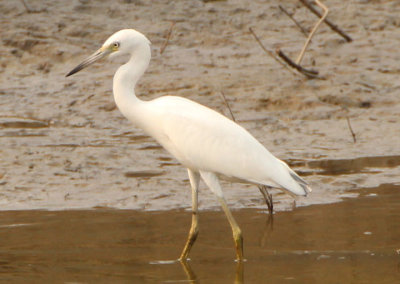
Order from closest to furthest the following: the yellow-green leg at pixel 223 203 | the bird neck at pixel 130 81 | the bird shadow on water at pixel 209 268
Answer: the bird shadow on water at pixel 209 268 < the yellow-green leg at pixel 223 203 < the bird neck at pixel 130 81

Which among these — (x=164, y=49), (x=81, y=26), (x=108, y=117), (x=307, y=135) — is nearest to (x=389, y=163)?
(x=307, y=135)

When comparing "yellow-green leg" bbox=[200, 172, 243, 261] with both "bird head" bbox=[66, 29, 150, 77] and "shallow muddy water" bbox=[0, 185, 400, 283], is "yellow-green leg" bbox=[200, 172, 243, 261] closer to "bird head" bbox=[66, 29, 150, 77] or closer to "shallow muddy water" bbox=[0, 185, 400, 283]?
"shallow muddy water" bbox=[0, 185, 400, 283]

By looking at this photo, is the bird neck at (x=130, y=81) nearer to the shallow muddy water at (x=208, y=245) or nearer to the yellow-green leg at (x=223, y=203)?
the yellow-green leg at (x=223, y=203)

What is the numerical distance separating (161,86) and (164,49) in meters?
1.20

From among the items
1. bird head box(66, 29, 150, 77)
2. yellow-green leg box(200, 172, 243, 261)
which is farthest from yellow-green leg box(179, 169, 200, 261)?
bird head box(66, 29, 150, 77)

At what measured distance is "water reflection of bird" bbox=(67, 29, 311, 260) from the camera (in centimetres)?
602

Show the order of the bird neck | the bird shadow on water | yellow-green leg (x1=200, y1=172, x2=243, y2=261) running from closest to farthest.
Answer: the bird shadow on water < yellow-green leg (x1=200, y1=172, x2=243, y2=261) < the bird neck

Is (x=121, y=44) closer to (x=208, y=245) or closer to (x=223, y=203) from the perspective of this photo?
(x=223, y=203)

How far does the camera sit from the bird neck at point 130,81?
240 inches

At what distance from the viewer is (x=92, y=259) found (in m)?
5.84

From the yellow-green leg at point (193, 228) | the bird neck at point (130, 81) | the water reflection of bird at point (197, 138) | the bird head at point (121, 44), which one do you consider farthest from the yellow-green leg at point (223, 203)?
the bird head at point (121, 44)

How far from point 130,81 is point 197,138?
553 mm

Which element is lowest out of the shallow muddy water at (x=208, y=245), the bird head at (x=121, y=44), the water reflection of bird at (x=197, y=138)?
the shallow muddy water at (x=208, y=245)

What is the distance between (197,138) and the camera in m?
6.05
